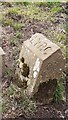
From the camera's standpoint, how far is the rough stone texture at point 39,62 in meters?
3.71

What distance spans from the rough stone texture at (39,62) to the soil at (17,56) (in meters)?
0.11

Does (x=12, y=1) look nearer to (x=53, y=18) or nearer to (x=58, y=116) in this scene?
(x=53, y=18)

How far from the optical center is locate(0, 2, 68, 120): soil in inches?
153

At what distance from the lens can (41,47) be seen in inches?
149

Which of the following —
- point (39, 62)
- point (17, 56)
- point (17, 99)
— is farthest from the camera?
point (17, 56)

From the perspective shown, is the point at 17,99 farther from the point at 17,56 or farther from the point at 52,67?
the point at 17,56

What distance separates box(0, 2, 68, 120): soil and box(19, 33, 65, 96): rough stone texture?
11 centimetres

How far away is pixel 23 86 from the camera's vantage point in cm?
401

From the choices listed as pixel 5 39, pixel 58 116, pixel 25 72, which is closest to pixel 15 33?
pixel 5 39

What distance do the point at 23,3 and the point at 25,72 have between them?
1482 millimetres

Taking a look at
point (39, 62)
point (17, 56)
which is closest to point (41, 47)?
point (39, 62)

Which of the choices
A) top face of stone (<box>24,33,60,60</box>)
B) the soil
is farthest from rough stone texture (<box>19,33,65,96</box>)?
the soil

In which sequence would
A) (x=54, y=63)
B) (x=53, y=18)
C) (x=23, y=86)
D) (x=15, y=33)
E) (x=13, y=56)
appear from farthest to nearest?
(x=53, y=18) → (x=15, y=33) → (x=13, y=56) → (x=23, y=86) → (x=54, y=63)

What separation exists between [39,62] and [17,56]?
72 cm
